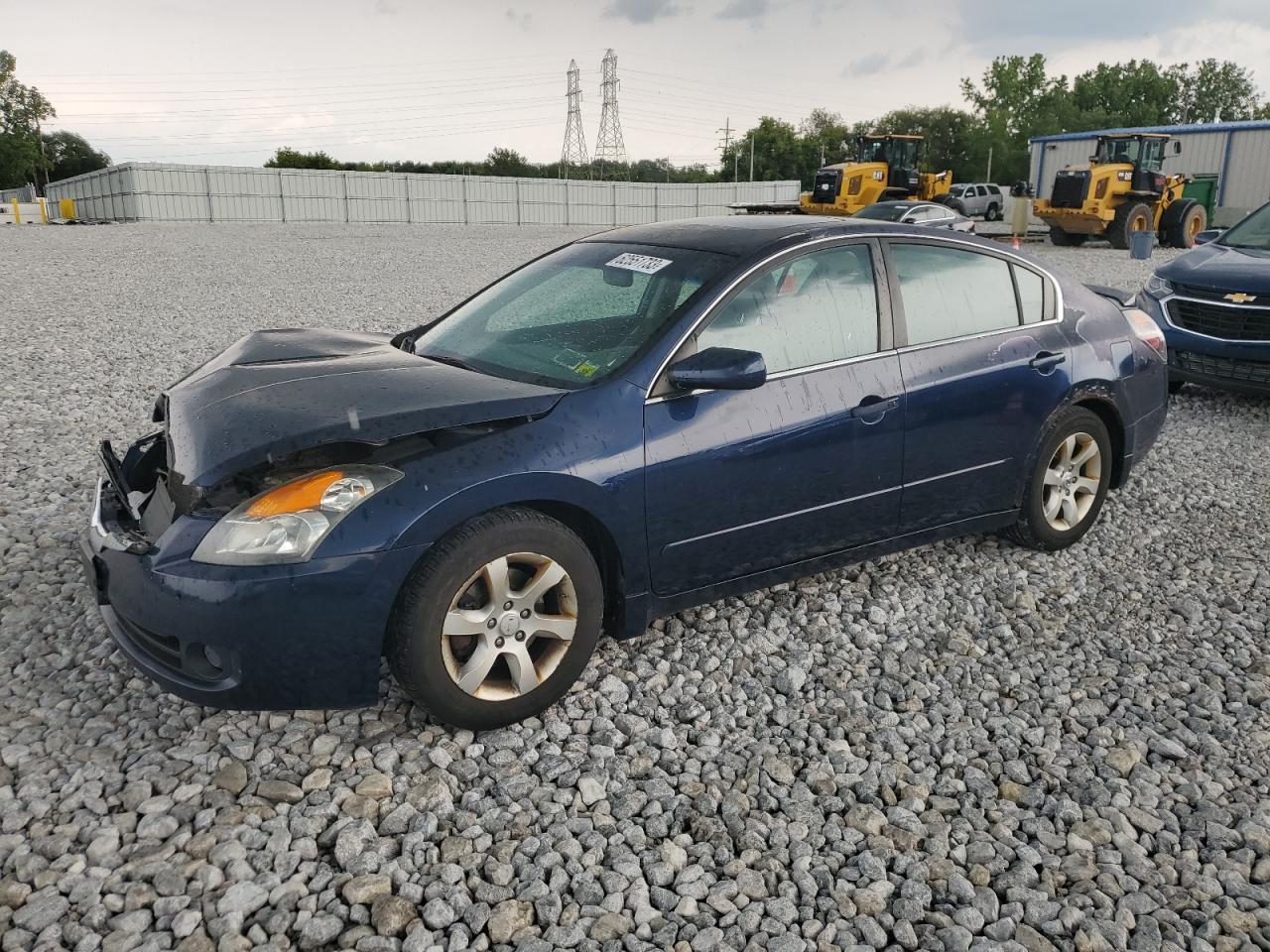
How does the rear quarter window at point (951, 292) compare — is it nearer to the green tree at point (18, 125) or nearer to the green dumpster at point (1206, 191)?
the green dumpster at point (1206, 191)

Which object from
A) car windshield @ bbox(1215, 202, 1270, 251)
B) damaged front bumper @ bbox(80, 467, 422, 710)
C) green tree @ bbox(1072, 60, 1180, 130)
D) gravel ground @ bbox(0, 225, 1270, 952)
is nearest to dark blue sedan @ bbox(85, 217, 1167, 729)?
damaged front bumper @ bbox(80, 467, 422, 710)

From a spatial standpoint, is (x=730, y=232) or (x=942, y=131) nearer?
(x=730, y=232)

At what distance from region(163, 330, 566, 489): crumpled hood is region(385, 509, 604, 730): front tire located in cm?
37

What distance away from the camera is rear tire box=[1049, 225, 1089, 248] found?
25.3 metres

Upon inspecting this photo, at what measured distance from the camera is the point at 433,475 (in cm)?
303

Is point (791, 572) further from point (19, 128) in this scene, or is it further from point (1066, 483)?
point (19, 128)

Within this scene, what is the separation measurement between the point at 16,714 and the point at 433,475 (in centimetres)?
168


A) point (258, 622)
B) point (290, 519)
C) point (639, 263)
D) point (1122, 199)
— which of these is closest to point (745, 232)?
point (639, 263)

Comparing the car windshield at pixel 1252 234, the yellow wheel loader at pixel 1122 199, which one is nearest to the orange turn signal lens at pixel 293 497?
the car windshield at pixel 1252 234

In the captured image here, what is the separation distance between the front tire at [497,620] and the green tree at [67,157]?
98182 millimetres

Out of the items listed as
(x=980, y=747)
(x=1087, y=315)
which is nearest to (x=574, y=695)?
(x=980, y=747)

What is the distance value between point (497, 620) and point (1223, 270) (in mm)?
7072

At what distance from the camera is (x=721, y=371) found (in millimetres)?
3365

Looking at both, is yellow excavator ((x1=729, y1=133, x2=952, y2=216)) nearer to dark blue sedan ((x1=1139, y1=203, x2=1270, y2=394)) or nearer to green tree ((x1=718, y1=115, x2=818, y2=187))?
dark blue sedan ((x1=1139, y1=203, x2=1270, y2=394))
